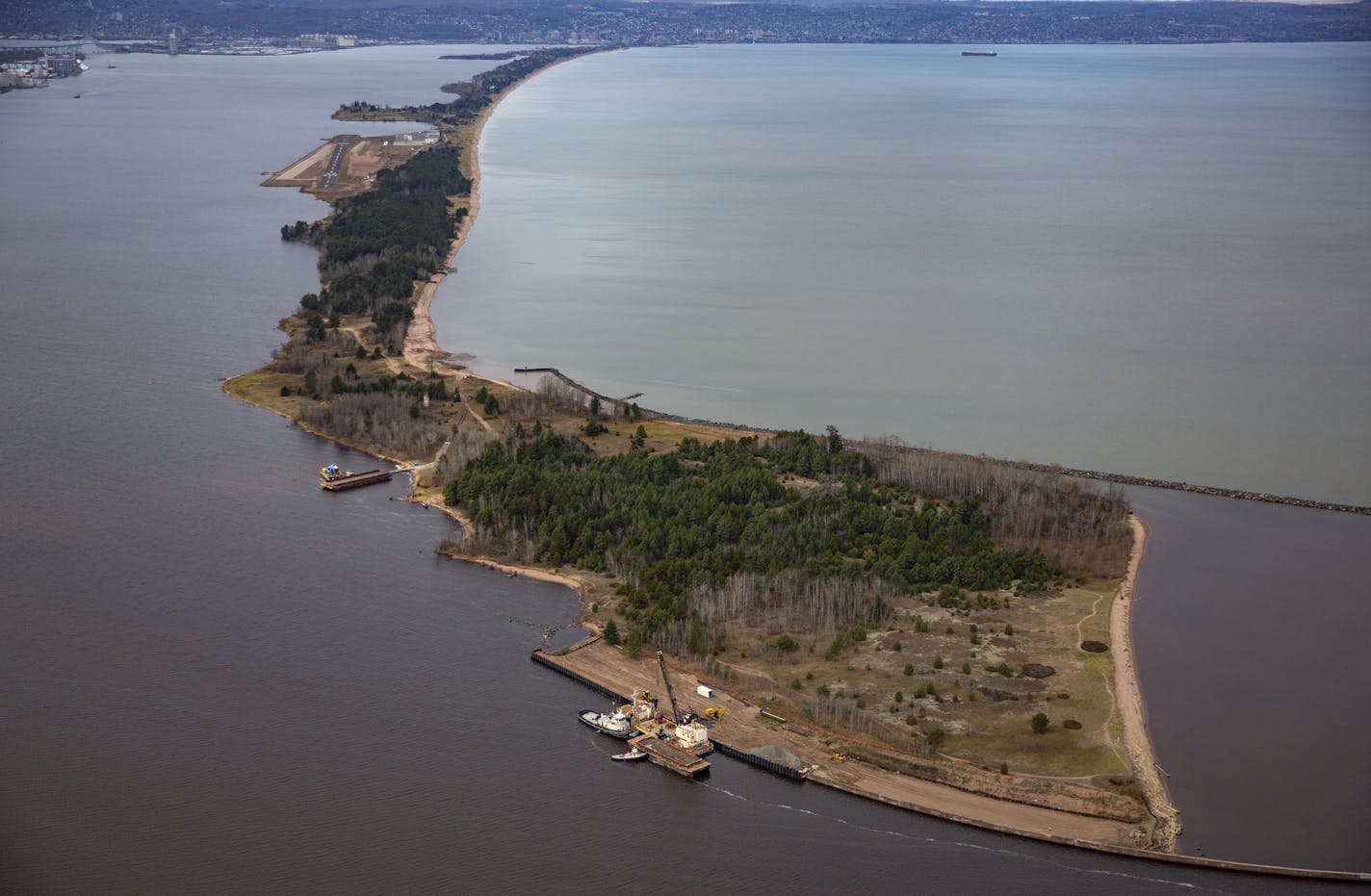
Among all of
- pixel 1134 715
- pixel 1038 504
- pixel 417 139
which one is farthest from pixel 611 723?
pixel 417 139

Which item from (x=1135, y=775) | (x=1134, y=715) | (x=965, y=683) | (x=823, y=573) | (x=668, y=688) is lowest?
(x=668, y=688)

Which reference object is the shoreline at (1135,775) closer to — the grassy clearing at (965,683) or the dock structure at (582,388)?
the grassy clearing at (965,683)

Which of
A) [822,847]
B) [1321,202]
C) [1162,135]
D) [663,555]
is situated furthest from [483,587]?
[1162,135]

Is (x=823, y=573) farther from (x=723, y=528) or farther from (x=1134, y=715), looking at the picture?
(x=1134, y=715)

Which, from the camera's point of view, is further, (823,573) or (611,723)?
(823,573)

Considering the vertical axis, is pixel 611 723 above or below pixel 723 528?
below

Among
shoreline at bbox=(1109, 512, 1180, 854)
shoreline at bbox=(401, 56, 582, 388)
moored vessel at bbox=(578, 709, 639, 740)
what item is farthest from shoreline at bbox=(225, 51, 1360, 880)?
shoreline at bbox=(401, 56, 582, 388)

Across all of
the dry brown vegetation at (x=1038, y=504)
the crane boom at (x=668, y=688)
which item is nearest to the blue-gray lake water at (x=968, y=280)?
the dry brown vegetation at (x=1038, y=504)
